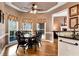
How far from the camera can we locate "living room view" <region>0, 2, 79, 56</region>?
2.97 m

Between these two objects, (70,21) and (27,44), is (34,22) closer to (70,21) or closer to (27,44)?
(27,44)

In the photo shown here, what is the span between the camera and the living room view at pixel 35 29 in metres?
2.97

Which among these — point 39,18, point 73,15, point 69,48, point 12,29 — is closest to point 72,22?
point 73,15

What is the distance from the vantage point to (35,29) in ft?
27.5

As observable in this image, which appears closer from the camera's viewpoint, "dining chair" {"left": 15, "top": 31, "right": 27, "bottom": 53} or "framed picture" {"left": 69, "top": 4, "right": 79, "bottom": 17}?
"framed picture" {"left": 69, "top": 4, "right": 79, "bottom": 17}

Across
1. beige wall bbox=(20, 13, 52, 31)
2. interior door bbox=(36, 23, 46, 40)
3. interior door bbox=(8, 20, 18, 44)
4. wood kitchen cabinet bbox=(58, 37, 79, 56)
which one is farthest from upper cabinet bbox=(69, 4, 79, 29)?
interior door bbox=(36, 23, 46, 40)

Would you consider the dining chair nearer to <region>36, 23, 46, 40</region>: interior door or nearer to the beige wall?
the beige wall

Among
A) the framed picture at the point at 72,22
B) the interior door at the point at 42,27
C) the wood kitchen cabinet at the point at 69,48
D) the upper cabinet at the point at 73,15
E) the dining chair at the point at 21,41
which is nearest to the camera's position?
the wood kitchen cabinet at the point at 69,48

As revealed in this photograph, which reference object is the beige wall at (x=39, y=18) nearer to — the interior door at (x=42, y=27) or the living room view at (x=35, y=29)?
the living room view at (x=35, y=29)

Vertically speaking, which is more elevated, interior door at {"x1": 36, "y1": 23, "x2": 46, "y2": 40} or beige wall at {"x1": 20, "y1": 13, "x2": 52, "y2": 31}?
beige wall at {"x1": 20, "y1": 13, "x2": 52, "y2": 31}

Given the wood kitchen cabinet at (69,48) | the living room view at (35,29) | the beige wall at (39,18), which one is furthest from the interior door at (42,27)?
the wood kitchen cabinet at (69,48)

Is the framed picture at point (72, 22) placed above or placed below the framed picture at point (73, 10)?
below

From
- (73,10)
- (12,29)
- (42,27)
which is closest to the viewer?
(73,10)

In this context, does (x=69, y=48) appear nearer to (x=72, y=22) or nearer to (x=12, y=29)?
(x=72, y=22)
